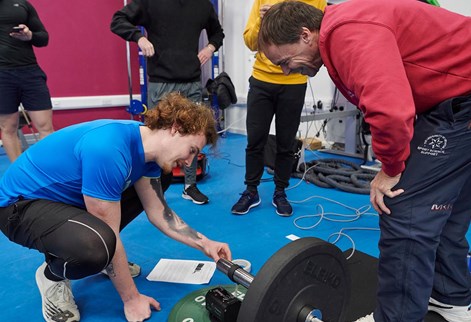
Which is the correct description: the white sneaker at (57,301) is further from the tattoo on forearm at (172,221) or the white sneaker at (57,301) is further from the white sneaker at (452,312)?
the white sneaker at (452,312)

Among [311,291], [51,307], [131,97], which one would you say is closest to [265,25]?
[311,291]

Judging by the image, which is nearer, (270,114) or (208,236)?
(208,236)

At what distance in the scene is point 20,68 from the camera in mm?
2525

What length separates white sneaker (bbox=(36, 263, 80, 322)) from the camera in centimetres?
132

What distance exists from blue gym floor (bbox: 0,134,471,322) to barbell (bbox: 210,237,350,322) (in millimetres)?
646

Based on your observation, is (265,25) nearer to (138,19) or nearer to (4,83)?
(138,19)

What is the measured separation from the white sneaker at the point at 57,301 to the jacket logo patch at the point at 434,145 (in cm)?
124

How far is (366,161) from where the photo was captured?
349 centimetres

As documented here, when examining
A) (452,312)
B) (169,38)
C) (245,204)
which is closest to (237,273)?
(452,312)

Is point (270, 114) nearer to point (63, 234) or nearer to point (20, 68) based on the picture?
point (63, 234)

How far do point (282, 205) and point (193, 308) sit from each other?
1056 millimetres

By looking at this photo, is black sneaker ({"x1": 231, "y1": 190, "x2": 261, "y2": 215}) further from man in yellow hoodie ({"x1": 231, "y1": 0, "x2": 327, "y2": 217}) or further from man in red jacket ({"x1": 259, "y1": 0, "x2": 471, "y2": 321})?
man in red jacket ({"x1": 259, "y1": 0, "x2": 471, "y2": 321})

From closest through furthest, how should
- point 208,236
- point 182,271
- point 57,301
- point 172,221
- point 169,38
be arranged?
1. point 57,301
2. point 172,221
3. point 182,271
4. point 208,236
5. point 169,38

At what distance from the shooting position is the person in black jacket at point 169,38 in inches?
91.0
